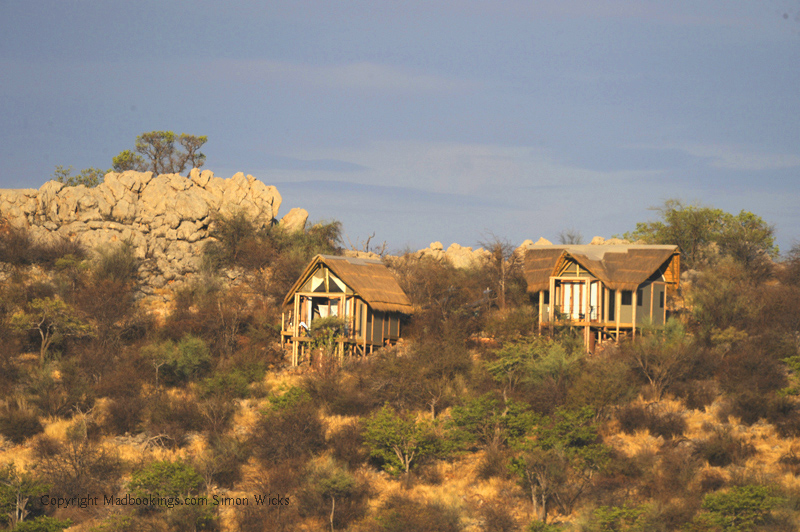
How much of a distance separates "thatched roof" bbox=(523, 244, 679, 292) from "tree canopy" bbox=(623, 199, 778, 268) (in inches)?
484

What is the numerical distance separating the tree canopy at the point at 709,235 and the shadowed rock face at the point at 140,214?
25.3 m

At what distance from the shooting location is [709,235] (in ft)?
178

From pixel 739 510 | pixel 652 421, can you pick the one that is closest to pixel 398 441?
pixel 652 421

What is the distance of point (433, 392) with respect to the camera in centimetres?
3338

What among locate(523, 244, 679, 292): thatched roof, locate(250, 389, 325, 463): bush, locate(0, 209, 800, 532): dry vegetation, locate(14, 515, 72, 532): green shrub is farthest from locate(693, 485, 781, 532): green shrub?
locate(14, 515, 72, 532): green shrub

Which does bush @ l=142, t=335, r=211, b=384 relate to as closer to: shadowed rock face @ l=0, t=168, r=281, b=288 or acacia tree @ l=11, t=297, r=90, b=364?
acacia tree @ l=11, t=297, r=90, b=364

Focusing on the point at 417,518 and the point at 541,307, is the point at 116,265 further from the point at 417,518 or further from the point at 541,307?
the point at 417,518

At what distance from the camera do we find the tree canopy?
5128 cm

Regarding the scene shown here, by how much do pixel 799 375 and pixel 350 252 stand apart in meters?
31.3

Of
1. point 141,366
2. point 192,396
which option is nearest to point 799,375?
point 192,396

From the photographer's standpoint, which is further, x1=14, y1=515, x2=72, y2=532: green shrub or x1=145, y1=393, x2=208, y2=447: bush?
x1=145, y1=393, x2=208, y2=447: bush

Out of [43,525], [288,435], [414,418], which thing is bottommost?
[43,525]

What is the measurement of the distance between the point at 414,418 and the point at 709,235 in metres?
31.3

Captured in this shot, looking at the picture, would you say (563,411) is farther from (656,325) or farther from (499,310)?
(499,310)
